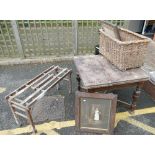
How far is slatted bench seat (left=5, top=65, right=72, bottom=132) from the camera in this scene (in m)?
2.44

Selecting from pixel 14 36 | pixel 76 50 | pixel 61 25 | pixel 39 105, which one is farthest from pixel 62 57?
pixel 39 105

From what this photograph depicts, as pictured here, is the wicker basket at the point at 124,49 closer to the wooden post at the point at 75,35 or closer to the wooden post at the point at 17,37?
the wooden post at the point at 75,35

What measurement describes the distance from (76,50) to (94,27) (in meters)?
0.66

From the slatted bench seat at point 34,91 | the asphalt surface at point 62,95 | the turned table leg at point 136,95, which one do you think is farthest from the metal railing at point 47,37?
the turned table leg at point 136,95

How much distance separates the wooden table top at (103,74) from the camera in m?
2.41

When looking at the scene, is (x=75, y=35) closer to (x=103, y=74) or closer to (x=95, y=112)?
(x=103, y=74)

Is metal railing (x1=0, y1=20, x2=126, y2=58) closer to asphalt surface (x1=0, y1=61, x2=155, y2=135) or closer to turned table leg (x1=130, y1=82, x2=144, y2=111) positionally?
asphalt surface (x1=0, y1=61, x2=155, y2=135)

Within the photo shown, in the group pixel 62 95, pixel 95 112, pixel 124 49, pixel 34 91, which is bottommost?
pixel 62 95

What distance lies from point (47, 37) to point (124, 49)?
2293 mm

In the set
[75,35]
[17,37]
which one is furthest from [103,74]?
[17,37]

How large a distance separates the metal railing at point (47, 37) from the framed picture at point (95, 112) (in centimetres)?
222

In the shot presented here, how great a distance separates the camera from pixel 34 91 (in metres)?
2.74

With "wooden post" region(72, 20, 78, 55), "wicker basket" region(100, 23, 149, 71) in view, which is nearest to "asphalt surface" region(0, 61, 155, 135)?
"wooden post" region(72, 20, 78, 55)

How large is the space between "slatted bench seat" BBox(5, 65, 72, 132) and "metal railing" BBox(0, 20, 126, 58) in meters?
1.30
